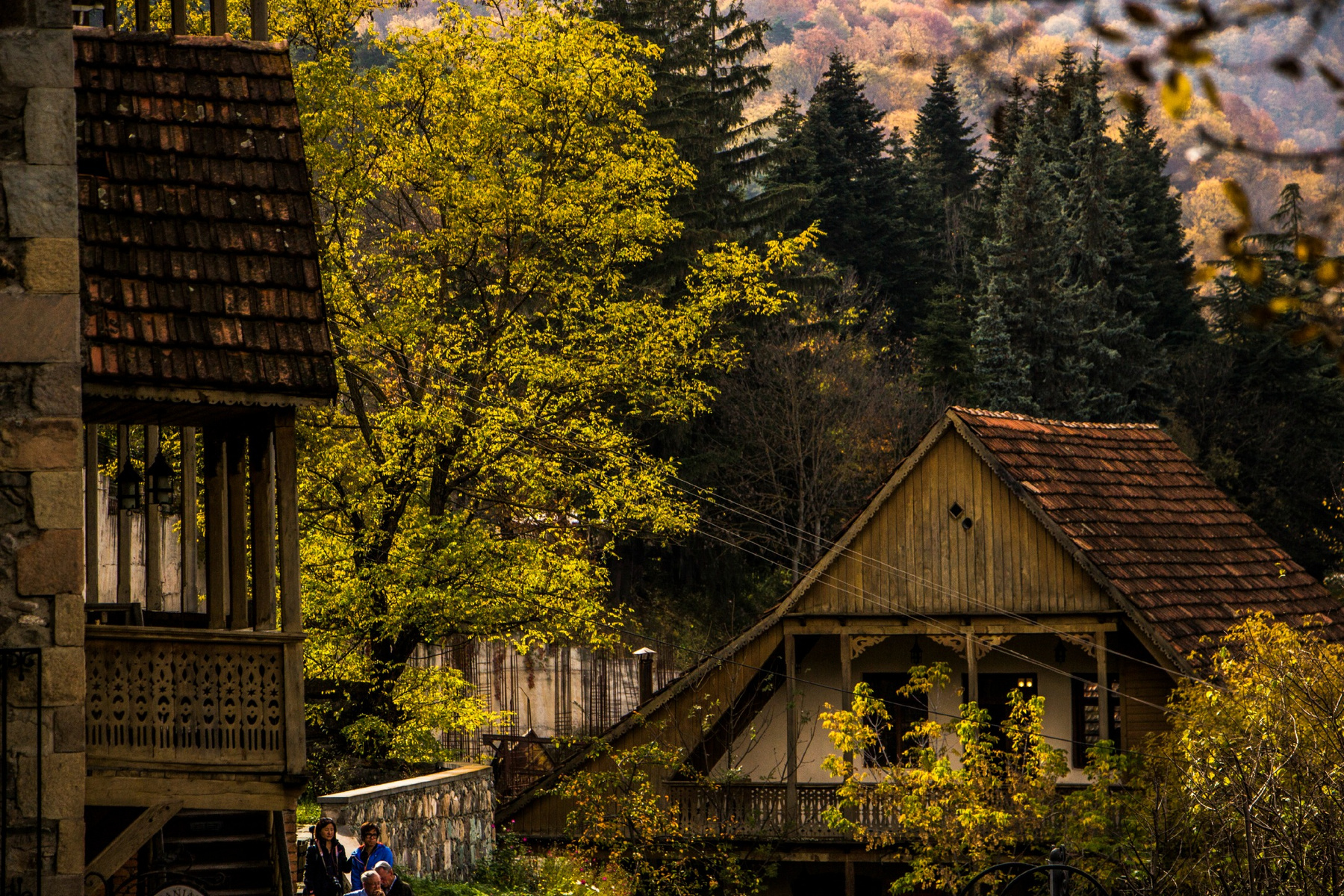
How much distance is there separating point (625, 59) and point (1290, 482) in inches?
1025

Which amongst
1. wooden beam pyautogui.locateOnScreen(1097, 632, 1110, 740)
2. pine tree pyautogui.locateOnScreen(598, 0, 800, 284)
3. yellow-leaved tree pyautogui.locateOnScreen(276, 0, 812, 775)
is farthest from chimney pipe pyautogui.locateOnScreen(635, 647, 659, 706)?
pine tree pyautogui.locateOnScreen(598, 0, 800, 284)

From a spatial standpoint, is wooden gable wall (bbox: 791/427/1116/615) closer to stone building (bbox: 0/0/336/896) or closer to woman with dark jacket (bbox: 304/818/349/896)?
woman with dark jacket (bbox: 304/818/349/896)

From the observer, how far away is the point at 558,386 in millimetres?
25734

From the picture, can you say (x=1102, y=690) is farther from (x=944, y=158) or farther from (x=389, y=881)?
(x=944, y=158)

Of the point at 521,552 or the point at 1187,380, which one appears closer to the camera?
the point at 521,552

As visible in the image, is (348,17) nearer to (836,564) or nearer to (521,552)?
(521,552)

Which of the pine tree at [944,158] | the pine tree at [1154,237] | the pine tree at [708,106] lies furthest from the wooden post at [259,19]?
the pine tree at [944,158]

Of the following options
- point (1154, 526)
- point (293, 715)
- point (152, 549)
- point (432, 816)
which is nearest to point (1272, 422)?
point (1154, 526)

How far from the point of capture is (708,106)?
48.5m

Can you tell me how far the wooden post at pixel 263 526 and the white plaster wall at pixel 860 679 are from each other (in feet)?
48.0

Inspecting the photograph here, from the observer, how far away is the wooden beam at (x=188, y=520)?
1731 cm

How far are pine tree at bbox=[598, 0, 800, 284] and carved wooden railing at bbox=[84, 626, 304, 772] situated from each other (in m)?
32.7

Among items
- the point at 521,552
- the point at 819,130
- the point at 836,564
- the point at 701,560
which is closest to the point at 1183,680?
the point at 836,564

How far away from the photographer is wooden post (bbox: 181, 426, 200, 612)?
1731 centimetres
